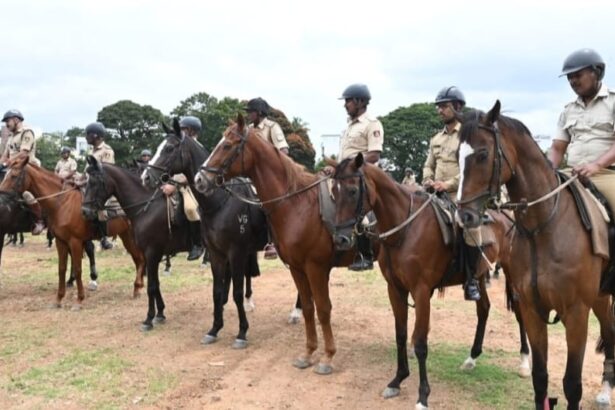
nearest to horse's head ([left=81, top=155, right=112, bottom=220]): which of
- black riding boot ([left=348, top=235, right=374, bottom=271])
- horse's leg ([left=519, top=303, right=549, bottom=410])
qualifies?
black riding boot ([left=348, top=235, right=374, bottom=271])

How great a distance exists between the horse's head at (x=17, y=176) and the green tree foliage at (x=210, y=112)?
35.8 meters

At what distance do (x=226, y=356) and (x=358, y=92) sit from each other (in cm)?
391

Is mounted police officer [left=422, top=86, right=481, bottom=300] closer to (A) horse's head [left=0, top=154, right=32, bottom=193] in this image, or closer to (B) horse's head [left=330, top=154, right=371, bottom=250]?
(B) horse's head [left=330, top=154, right=371, bottom=250]

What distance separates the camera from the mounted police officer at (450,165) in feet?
19.4

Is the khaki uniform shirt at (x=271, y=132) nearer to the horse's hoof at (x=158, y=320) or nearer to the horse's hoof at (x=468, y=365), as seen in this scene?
the horse's hoof at (x=158, y=320)

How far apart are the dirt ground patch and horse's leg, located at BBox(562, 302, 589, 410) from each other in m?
1.24

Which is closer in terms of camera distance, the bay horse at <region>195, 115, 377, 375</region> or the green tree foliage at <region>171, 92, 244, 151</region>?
the bay horse at <region>195, 115, 377, 375</region>

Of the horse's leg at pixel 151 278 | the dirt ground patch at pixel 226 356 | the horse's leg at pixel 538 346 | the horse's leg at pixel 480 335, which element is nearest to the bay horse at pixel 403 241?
the dirt ground patch at pixel 226 356

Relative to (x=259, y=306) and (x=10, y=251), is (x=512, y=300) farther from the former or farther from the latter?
(x=10, y=251)

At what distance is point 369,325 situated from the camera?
8.79 m

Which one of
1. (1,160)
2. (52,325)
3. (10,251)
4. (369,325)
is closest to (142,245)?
(52,325)

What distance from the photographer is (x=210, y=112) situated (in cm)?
4900

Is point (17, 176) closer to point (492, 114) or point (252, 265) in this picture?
point (252, 265)

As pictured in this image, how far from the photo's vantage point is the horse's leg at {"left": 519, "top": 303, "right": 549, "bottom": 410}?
15.2 feet
